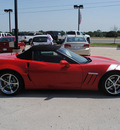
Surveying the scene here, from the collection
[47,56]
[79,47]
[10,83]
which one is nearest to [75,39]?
[79,47]

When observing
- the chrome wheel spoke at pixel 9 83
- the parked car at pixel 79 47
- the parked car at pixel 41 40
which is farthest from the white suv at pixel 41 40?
the chrome wheel spoke at pixel 9 83

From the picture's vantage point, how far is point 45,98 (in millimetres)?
4227

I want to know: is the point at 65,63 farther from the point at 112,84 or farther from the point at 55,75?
the point at 112,84

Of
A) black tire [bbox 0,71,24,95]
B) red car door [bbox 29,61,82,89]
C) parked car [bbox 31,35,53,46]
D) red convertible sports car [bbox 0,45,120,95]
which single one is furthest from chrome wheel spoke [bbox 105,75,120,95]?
parked car [bbox 31,35,53,46]

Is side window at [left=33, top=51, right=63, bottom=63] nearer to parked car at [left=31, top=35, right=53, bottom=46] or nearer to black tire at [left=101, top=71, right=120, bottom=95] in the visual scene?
black tire at [left=101, top=71, right=120, bottom=95]

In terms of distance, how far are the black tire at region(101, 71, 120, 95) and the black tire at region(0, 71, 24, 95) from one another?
2104 millimetres

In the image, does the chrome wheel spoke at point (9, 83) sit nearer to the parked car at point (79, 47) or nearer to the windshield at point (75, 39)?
the parked car at point (79, 47)

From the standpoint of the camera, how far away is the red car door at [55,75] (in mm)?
4207

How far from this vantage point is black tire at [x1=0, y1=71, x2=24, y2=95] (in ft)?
14.0
